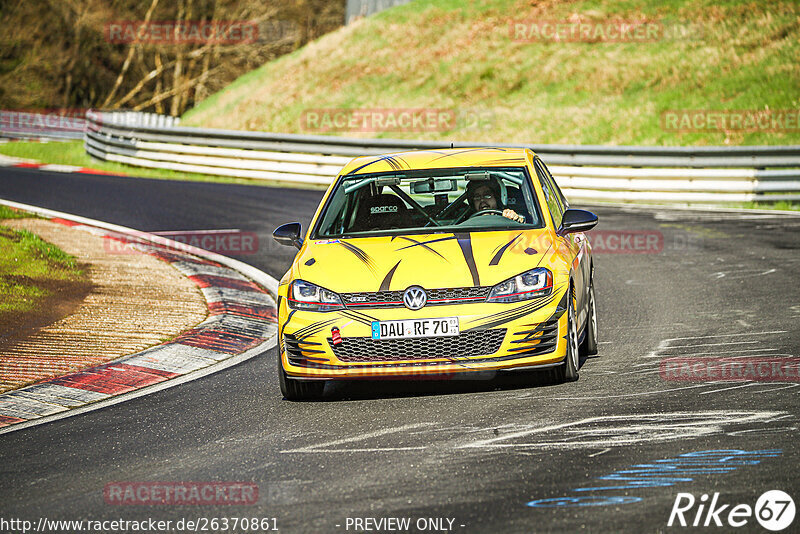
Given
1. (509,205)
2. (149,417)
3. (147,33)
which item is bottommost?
(149,417)

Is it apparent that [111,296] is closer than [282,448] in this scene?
No

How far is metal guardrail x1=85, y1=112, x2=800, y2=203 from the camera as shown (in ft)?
66.6

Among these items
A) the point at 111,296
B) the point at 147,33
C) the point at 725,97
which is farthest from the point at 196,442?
the point at 147,33

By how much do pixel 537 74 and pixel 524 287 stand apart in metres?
30.0

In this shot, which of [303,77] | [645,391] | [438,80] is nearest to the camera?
[645,391]

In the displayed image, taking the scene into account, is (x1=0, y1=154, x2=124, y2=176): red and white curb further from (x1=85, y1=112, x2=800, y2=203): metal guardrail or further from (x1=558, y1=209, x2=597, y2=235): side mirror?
(x1=558, y1=209, x2=597, y2=235): side mirror

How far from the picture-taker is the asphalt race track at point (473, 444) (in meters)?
5.15

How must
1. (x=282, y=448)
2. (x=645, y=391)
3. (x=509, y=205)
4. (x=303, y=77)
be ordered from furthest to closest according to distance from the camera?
(x=303, y=77) → (x=509, y=205) → (x=645, y=391) → (x=282, y=448)

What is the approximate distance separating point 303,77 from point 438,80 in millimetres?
6351

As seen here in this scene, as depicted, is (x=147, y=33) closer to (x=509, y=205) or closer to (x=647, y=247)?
(x=647, y=247)

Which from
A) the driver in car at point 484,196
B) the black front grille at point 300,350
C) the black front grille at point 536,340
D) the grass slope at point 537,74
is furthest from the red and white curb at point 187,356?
the grass slope at point 537,74

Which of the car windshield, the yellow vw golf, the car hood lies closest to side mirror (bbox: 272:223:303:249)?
the yellow vw golf

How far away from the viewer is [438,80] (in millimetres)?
38562

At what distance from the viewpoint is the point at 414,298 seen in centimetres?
722
